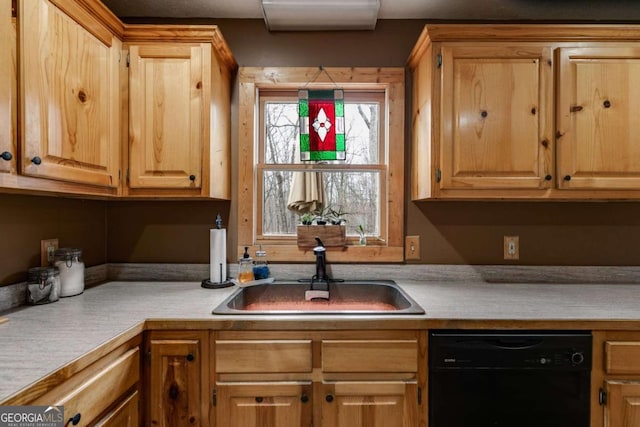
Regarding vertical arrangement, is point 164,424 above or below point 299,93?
below

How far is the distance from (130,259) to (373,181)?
4.94ft

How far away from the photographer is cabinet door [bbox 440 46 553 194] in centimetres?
170

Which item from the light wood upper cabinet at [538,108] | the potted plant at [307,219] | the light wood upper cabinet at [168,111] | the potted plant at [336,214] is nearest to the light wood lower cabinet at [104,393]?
the light wood upper cabinet at [168,111]

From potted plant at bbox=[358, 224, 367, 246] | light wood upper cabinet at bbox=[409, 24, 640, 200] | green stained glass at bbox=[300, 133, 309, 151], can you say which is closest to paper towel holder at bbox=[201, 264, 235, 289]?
potted plant at bbox=[358, 224, 367, 246]

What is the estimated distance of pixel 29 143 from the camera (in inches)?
46.1

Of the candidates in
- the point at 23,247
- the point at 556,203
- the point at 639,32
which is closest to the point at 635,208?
the point at 556,203

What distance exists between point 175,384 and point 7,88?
3.73 feet

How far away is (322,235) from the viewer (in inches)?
81.2

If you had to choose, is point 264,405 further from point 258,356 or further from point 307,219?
point 307,219

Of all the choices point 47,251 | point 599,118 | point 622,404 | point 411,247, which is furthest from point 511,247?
point 47,251

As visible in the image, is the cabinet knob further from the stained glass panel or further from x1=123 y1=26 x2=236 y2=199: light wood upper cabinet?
the stained glass panel

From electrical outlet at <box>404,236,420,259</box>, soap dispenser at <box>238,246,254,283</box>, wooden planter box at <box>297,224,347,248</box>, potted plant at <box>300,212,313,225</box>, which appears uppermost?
potted plant at <box>300,212,313,225</box>

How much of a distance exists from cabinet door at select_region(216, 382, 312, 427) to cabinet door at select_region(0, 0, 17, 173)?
3.43ft

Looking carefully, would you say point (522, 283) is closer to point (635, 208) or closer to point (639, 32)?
point (635, 208)
